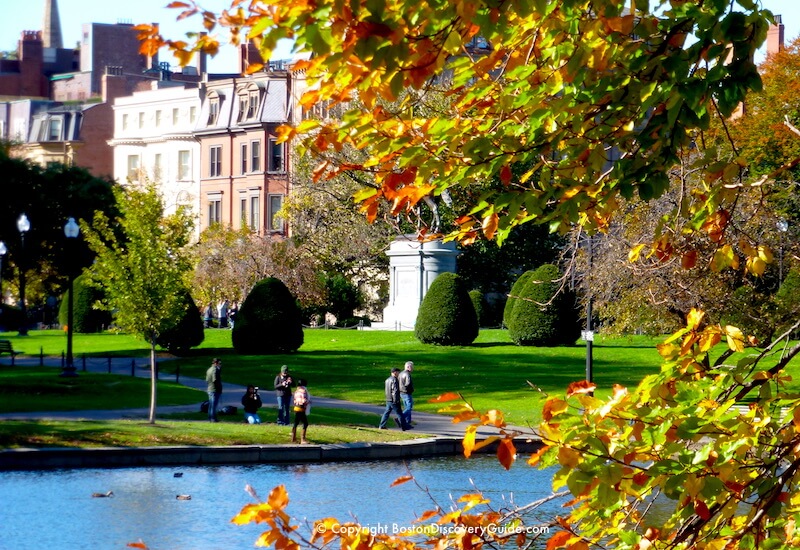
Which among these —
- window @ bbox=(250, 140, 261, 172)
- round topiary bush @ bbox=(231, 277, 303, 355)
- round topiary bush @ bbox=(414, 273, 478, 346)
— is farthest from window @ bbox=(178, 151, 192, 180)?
round topiary bush @ bbox=(414, 273, 478, 346)

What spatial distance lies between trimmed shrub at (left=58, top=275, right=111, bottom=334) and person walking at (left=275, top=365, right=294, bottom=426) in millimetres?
28921

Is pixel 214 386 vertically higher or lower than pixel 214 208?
lower

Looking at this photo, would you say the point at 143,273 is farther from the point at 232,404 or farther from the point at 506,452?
the point at 506,452

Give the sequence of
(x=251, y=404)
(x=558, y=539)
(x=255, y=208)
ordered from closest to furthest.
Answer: (x=558, y=539) → (x=251, y=404) → (x=255, y=208)

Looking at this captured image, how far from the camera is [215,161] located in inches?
3445

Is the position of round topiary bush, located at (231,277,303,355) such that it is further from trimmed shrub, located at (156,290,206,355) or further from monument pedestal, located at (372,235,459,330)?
monument pedestal, located at (372,235,459,330)

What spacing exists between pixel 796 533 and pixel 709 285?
2537 cm

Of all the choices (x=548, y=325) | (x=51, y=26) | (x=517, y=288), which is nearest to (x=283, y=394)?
(x=548, y=325)

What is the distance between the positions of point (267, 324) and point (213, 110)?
147 ft

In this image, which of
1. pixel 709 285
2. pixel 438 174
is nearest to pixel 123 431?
pixel 709 285

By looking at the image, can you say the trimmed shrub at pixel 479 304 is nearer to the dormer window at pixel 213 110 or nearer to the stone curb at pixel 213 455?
the stone curb at pixel 213 455

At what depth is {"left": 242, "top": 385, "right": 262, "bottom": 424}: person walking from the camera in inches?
1053

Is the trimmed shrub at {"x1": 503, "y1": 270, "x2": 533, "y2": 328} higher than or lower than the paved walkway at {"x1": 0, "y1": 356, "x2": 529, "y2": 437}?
higher

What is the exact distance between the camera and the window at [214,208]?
87.2 meters
